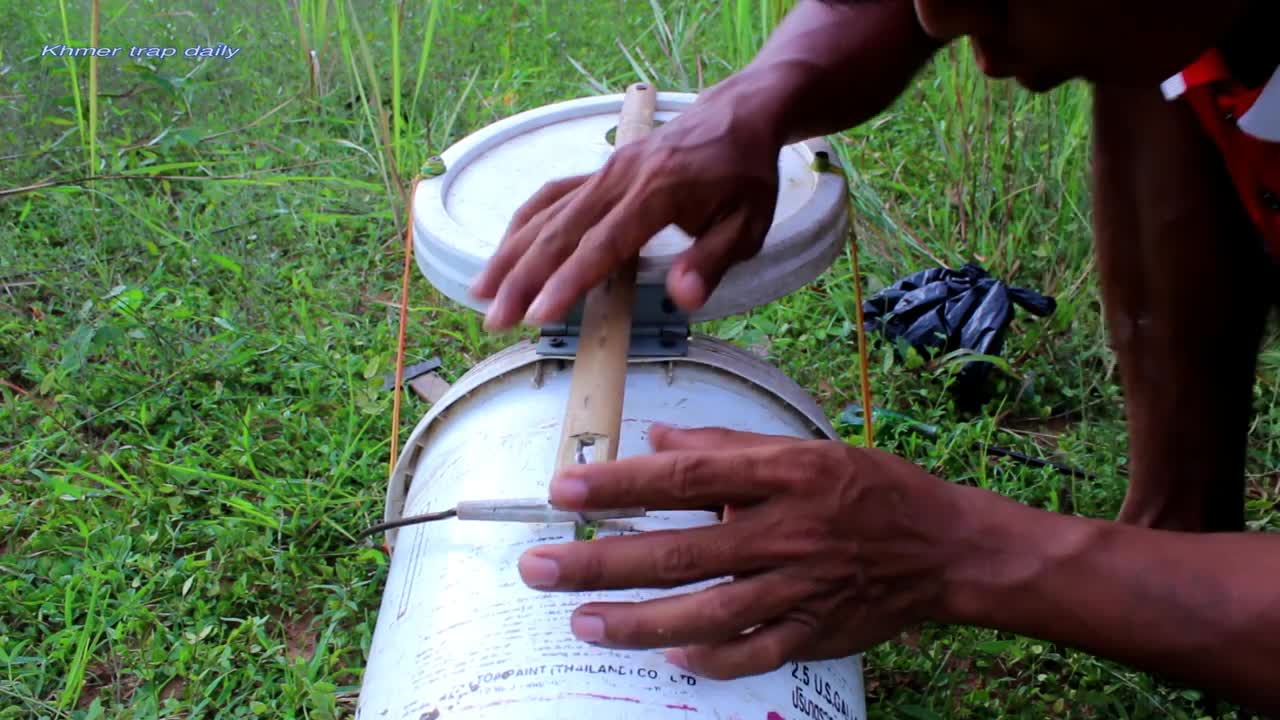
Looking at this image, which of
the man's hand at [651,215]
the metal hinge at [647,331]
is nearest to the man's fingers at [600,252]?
the man's hand at [651,215]

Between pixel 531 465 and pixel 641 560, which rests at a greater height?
pixel 641 560

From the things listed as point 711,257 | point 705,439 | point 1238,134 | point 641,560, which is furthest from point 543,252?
point 1238,134

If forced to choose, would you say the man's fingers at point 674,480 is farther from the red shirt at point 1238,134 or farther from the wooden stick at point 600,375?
the red shirt at point 1238,134

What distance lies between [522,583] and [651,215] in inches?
18.2

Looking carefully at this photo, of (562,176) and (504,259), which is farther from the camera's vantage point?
(562,176)

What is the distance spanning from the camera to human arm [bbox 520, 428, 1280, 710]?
1021 mm

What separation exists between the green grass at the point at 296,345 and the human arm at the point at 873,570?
27.4 inches

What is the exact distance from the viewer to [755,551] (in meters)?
1.03

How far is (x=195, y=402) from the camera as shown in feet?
7.88

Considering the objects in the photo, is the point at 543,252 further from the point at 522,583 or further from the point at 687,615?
the point at 687,615

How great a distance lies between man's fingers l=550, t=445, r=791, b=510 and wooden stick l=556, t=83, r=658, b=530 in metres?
0.14

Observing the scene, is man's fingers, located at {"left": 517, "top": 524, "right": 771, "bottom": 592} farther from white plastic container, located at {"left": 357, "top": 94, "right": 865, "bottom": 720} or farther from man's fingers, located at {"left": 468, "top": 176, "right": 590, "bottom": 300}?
man's fingers, located at {"left": 468, "top": 176, "right": 590, "bottom": 300}

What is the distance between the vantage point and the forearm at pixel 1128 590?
103cm

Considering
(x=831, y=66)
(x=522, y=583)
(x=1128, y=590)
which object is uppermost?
(x=831, y=66)
